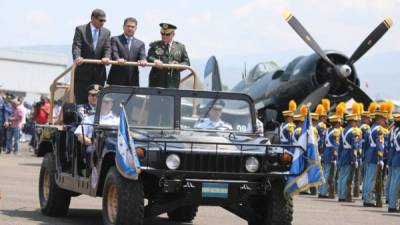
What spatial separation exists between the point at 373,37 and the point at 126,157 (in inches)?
836

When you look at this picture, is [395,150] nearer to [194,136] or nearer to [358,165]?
[358,165]

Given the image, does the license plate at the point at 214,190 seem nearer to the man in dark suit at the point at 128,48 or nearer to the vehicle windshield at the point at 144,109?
the vehicle windshield at the point at 144,109

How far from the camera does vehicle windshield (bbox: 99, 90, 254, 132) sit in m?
13.6

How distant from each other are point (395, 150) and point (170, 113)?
7.42 m

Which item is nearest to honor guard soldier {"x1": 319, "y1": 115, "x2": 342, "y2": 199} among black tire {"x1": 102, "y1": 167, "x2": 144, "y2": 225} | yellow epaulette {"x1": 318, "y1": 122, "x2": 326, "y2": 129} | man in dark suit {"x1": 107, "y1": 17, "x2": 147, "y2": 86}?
yellow epaulette {"x1": 318, "y1": 122, "x2": 326, "y2": 129}

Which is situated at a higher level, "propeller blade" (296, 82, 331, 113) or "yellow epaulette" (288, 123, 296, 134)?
"propeller blade" (296, 82, 331, 113)

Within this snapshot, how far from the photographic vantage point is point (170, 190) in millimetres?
11977

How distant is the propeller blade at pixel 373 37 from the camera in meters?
31.5

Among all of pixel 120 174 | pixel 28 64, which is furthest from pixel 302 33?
pixel 28 64

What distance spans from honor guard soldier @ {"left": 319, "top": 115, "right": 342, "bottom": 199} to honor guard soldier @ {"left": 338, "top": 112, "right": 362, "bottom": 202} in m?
0.69

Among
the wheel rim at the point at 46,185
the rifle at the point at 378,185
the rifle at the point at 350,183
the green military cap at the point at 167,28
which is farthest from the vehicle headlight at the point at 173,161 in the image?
the rifle at the point at 350,183

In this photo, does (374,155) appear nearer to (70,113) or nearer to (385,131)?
(385,131)

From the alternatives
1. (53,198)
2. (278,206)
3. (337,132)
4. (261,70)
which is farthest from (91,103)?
(261,70)

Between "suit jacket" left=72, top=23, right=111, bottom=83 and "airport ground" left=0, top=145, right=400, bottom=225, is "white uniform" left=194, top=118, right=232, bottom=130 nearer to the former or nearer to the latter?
"airport ground" left=0, top=145, right=400, bottom=225
